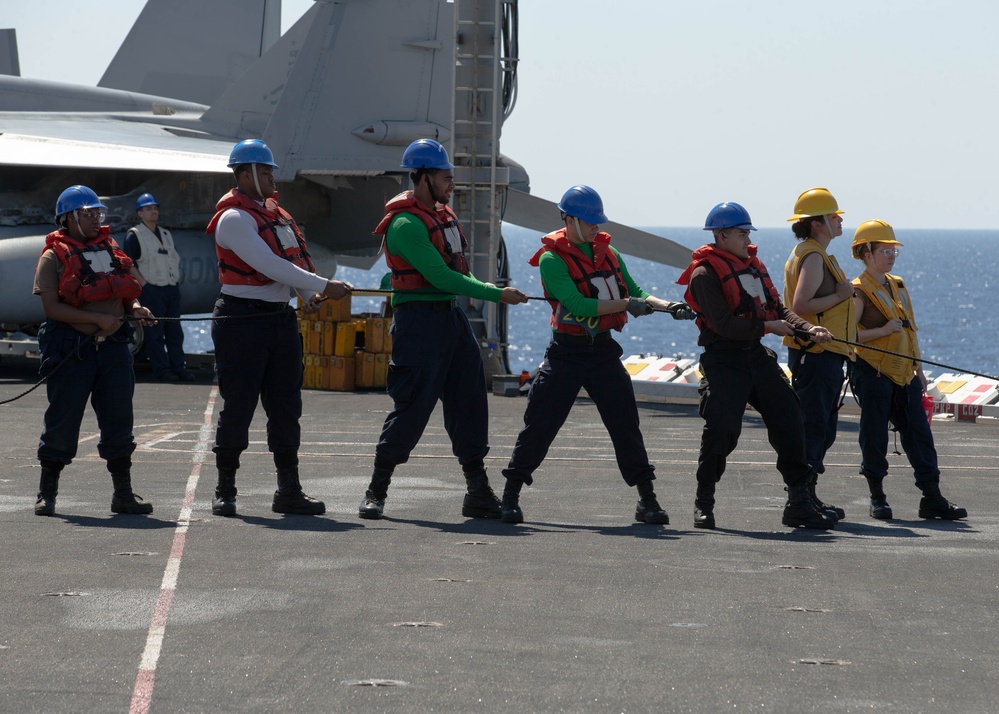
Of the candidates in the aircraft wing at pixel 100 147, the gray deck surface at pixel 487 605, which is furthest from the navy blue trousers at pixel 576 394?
the aircraft wing at pixel 100 147

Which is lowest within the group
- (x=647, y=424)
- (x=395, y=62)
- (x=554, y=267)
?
(x=647, y=424)

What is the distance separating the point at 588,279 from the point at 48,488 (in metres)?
3.18

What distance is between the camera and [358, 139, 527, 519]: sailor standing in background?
7.32 metres

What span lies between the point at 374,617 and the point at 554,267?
110 inches

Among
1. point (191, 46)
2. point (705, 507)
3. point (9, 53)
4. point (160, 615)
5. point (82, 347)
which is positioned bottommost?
point (160, 615)

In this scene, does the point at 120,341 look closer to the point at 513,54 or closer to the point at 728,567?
the point at 728,567

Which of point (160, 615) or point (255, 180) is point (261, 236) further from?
point (160, 615)

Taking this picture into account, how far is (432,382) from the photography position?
737 cm

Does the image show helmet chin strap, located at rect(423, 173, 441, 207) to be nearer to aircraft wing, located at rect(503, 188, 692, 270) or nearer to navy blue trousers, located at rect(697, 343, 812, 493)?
navy blue trousers, located at rect(697, 343, 812, 493)

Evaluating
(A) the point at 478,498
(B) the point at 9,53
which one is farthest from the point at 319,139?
(A) the point at 478,498

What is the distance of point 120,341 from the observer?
7660 millimetres

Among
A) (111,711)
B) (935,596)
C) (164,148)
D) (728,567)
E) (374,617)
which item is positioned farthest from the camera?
(164,148)

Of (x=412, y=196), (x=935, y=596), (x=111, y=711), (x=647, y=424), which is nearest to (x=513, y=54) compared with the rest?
(x=647, y=424)

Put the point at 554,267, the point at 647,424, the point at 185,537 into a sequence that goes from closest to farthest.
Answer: the point at 185,537 < the point at 554,267 < the point at 647,424
